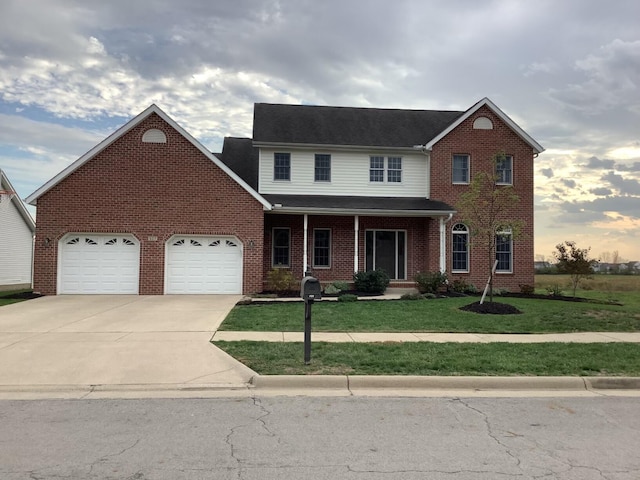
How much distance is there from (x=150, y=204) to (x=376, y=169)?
9427 mm

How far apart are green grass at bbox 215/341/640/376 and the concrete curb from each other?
23cm

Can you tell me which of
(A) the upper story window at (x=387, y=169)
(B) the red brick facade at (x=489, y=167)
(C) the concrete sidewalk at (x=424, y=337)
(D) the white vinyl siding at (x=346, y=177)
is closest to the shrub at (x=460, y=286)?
(B) the red brick facade at (x=489, y=167)

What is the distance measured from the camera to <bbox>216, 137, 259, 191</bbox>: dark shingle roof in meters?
23.3

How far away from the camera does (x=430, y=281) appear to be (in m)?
19.3

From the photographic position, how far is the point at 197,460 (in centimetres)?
450

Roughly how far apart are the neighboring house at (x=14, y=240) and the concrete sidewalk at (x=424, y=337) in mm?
19297

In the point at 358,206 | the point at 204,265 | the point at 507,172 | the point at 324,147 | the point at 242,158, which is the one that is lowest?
the point at 204,265

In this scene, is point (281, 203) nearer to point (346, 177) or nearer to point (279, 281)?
point (279, 281)

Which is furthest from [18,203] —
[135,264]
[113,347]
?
[113,347]

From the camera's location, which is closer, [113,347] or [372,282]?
[113,347]

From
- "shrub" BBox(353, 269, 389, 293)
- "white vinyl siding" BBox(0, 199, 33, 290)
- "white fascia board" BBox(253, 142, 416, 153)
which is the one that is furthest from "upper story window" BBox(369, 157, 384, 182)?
"white vinyl siding" BBox(0, 199, 33, 290)

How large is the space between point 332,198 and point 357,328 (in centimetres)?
1046

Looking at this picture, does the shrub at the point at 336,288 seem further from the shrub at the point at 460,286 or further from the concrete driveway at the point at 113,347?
the concrete driveway at the point at 113,347

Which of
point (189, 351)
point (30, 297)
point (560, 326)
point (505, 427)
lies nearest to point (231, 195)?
point (30, 297)
